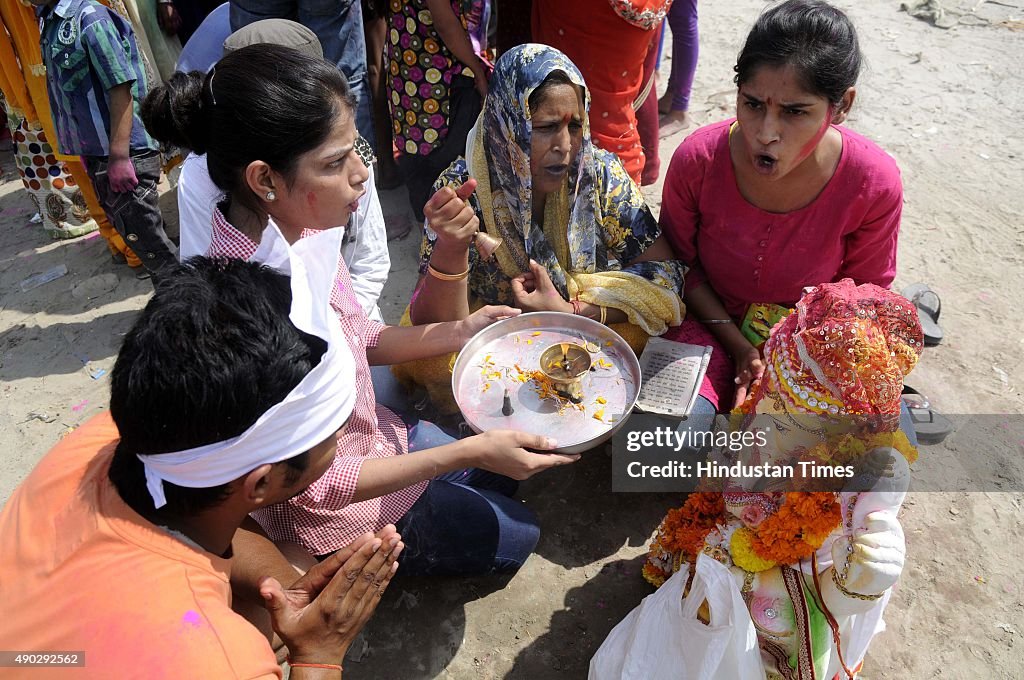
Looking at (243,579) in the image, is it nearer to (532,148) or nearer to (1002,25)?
(532,148)

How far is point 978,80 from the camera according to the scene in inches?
235

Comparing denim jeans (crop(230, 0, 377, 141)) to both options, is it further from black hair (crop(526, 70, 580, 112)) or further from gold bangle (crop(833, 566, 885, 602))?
gold bangle (crop(833, 566, 885, 602))

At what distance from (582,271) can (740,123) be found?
885 mm

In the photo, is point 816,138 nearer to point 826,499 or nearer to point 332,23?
point 826,499

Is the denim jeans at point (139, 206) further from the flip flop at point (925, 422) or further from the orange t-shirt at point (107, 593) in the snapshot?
the flip flop at point (925, 422)

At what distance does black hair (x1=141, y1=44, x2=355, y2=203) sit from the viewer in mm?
2152

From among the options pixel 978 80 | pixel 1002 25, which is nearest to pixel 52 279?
pixel 978 80

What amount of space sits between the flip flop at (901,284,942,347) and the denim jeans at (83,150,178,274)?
13.2 ft

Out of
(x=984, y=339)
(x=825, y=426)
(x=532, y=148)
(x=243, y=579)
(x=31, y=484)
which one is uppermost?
(x=532, y=148)

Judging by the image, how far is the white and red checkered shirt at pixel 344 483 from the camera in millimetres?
2186

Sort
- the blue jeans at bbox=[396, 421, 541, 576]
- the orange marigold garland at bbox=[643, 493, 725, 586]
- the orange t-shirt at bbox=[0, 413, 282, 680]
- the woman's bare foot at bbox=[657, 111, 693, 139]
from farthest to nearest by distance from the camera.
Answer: the woman's bare foot at bbox=[657, 111, 693, 139], the blue jeans at bbox=[396, 421, 541, 576], the orange marigold garland at bbox=[643, 493, 725, 586], the orange t-shirt at bbox=[0, 413, 282, 680]

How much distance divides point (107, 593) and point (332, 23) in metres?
3.49

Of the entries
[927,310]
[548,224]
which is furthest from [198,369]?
[927,310]

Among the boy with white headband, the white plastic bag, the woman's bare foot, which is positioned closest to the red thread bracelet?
the boy with white headband
